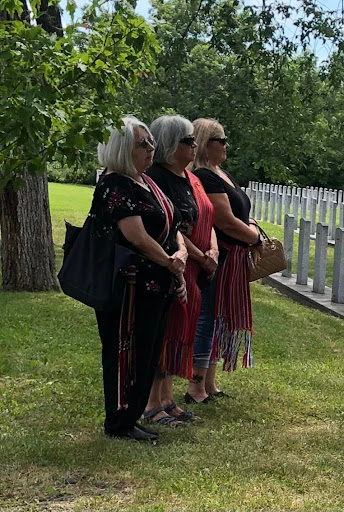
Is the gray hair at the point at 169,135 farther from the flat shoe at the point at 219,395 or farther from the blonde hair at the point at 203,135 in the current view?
the flat shoe at the point at 219,395

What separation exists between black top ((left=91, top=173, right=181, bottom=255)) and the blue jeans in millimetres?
1040

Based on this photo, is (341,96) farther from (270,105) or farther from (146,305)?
(146,305)

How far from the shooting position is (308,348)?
7555 mm

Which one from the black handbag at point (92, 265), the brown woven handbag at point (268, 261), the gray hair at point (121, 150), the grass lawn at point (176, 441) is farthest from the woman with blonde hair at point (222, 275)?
the black handbag at point (92, 265)

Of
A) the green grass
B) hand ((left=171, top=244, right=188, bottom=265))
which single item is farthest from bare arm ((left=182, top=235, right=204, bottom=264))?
the green grass

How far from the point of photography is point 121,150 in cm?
432

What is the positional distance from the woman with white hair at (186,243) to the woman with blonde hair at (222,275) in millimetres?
241

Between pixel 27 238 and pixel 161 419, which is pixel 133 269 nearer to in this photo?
pixel 161 419

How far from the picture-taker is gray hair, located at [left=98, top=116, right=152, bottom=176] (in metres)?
4.31

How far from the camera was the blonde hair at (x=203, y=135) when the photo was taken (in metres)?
5.27

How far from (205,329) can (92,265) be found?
134 centimetres

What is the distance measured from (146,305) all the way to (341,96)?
29.5 m

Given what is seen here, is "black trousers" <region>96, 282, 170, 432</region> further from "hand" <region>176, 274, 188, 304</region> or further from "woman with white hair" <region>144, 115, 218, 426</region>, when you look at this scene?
"woman with white hair" <region>144, 115, 218, 426</region>

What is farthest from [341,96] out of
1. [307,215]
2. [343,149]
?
[307,215]
